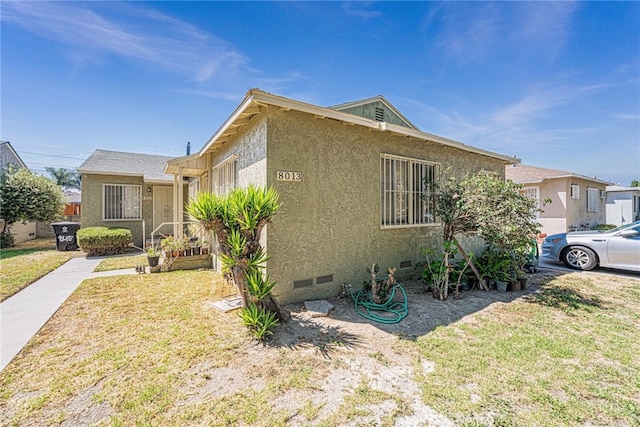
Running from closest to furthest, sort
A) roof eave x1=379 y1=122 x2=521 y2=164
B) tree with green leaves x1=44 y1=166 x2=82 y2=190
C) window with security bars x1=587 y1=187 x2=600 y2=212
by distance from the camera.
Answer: roof eave x1=379 y1=122 x2=521 y2=164 < window with security bars x1=587 y1=187 x2=600 y2=212 < tree with green leaves x1=44 y1=166 x2=82 y2=190

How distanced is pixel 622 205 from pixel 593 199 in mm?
6254

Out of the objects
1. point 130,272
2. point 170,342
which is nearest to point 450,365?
point 170,342

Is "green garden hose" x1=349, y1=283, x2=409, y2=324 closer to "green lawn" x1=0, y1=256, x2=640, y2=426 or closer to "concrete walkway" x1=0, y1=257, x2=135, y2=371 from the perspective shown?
"green lawn" x1=0, y1=256, x2=640, y2=426

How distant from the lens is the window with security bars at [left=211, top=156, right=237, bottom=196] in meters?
6.84

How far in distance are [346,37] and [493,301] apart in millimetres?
8334

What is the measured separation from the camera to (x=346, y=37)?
816cm

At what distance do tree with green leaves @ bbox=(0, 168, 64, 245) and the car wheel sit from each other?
22.5m

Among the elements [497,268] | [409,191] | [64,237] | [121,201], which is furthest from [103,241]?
[497,268]

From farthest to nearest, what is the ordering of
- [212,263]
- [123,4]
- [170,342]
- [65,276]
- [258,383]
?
[212,263] < [65,276] < [123,4] < [170,342] < [258,383]

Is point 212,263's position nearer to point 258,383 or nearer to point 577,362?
point 258,383

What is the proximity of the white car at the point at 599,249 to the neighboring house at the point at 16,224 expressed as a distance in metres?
23.8

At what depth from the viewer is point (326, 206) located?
538 centimetres

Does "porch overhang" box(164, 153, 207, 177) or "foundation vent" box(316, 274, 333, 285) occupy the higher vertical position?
"porch overhang" box(164, 153, 207, 177)

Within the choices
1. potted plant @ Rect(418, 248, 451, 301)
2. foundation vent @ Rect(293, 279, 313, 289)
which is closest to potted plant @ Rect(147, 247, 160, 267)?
foundation vent @ Rect(293, 279, 313, 289)
